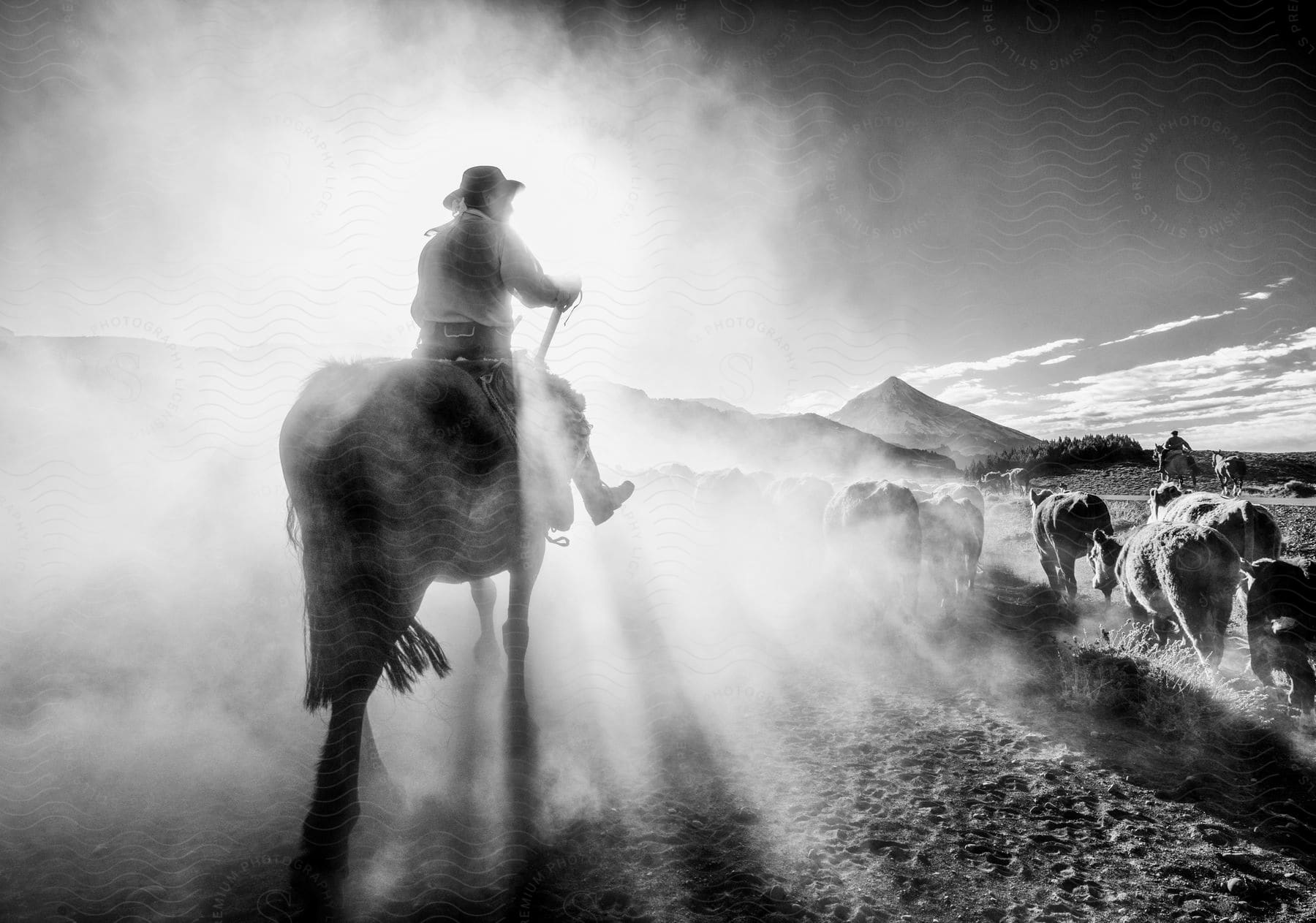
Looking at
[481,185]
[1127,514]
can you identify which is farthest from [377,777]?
[1127,514]

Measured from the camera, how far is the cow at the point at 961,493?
10.3 m

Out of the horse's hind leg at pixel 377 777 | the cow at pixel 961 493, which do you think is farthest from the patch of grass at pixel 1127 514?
the horse's hind leg at pixel 377 777

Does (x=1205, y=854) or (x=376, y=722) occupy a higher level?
(x=376, y=722)

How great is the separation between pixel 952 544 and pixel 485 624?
789 cm

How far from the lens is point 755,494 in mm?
12984

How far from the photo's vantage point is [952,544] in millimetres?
8992

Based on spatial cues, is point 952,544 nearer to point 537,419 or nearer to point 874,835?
point 874,835

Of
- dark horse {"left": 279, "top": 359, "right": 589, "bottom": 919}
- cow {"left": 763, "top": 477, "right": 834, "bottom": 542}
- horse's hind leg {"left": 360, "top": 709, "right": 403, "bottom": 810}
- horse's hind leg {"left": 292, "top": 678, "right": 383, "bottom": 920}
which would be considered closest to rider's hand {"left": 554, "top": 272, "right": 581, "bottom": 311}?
dark horse {"left": 279, "top": 359, "right": 589, "bottom": 919}

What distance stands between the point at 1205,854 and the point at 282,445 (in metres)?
5.51

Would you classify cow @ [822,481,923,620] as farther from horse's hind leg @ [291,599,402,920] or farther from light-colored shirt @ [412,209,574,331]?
horse's hind leg @ [291,599,402,920]

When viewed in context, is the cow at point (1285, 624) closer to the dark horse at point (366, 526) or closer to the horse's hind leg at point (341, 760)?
the dark horse at point (366, 526)

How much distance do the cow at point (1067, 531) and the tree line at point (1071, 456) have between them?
1940 cm

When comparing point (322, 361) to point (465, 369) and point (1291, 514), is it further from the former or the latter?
point (1291, 514)

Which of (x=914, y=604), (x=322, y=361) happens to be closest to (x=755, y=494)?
(x=914, y=604)
